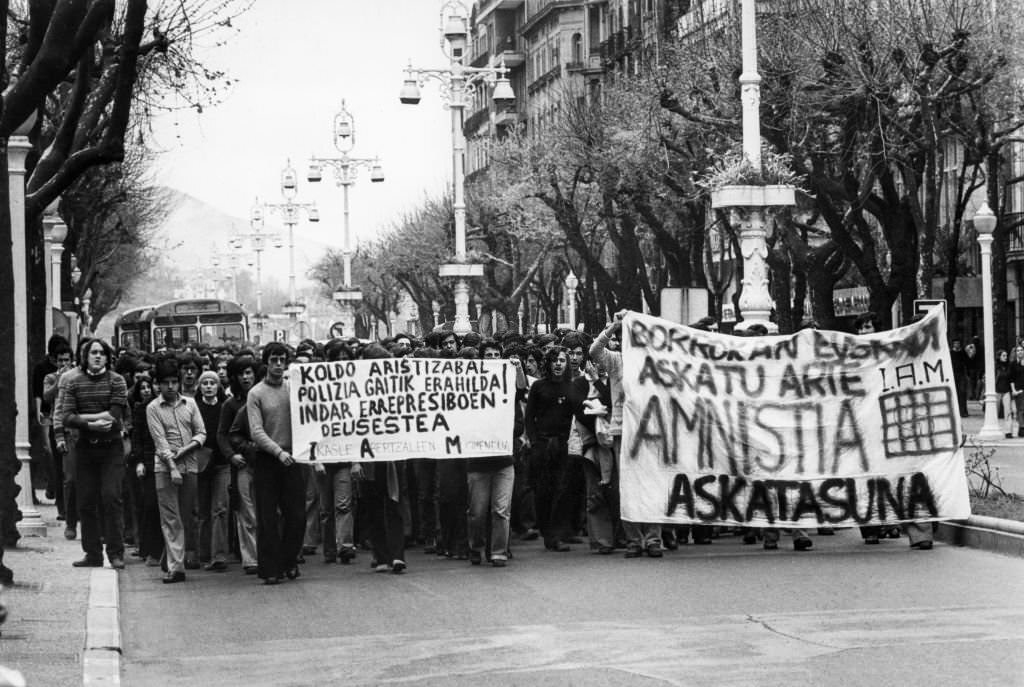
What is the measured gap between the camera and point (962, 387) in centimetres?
4247

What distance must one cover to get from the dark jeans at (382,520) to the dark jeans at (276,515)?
710 millimetres

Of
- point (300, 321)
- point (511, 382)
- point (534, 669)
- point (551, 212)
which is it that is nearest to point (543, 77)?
point (300, 321)

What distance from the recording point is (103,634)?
10.8m

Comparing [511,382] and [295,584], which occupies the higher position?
[511,382]

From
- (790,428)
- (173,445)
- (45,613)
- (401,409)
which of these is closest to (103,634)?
(45,613)

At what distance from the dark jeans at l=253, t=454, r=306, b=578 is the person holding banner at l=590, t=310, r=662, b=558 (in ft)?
8.79

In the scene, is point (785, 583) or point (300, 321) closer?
point (785, 583)

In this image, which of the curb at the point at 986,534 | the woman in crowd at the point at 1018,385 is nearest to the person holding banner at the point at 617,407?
the curb at the point at 986,534

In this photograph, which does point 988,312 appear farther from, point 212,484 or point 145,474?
point 145,474

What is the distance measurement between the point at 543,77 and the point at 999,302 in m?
53.0

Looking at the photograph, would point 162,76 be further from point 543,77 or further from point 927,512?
point 543,77

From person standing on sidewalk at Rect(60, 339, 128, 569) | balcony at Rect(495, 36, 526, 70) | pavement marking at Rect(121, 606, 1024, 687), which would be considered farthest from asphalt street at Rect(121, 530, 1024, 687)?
balcony at Rect(495, 36, 526, 70)

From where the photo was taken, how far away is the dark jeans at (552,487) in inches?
640

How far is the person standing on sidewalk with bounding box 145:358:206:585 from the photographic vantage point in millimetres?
14523
